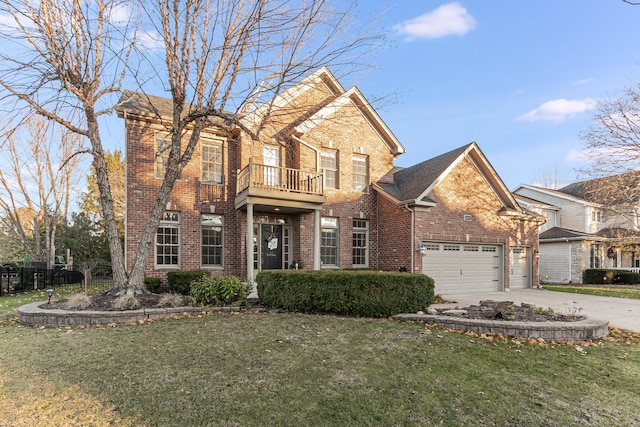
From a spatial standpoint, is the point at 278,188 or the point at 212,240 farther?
the point at 212,240

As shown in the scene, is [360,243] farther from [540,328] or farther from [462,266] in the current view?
[540,328]

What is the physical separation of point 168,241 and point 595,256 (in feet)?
84.0

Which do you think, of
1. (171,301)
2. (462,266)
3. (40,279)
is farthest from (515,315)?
(40,279)

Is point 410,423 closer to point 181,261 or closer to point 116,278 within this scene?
point 116,278

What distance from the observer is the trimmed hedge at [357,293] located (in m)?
7.86

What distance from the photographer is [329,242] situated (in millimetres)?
14508

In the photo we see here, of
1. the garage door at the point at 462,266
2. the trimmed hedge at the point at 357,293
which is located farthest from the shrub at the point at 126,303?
the garage door at the point at 462,266

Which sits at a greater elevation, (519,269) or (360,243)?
(360,243)

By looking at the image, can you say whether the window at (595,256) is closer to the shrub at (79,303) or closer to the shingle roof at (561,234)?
the shingle roof at (561,234)

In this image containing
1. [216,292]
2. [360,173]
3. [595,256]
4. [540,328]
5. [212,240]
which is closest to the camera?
[540,328]

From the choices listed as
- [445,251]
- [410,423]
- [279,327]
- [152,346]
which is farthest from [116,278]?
[445,251]

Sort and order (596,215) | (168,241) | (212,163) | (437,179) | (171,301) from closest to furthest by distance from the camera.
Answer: (171,301) < (168,241) < (212,163) < (437,179) < (596,215)

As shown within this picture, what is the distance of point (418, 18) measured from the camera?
801 cm

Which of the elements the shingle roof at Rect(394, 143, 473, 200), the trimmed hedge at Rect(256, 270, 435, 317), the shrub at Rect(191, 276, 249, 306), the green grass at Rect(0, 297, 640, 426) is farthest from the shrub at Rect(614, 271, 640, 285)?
the shrub at Rect(191, 276, 249, 306)
